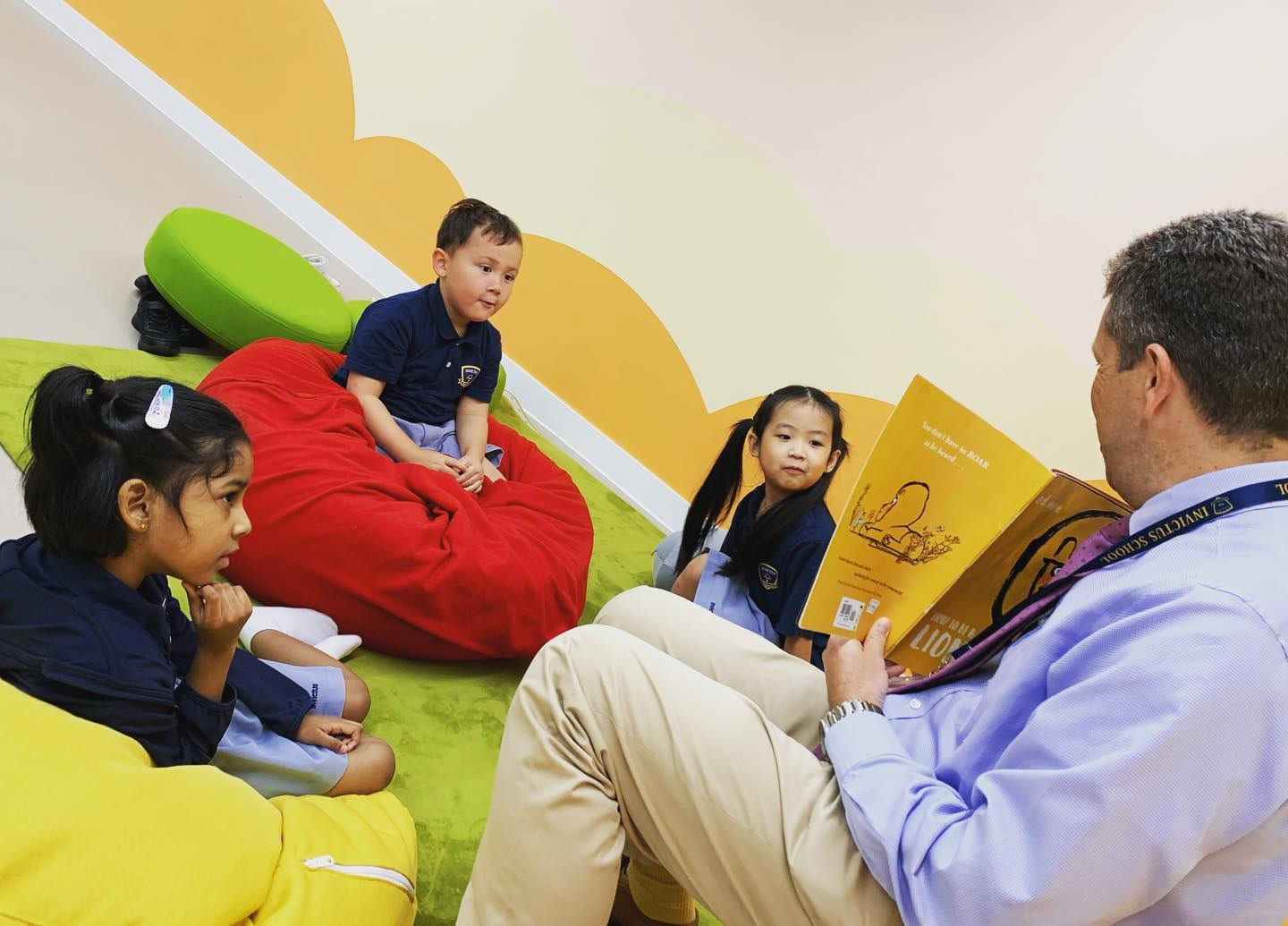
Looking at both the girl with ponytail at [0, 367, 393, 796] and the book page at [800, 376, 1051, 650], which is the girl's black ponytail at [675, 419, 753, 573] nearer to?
the book page at [800, 376, 1051, 650]

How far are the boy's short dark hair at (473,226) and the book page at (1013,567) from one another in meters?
1.53

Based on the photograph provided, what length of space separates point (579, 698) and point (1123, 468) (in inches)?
25.3

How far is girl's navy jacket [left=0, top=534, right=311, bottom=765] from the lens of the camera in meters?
1.11

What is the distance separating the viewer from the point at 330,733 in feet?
5.01

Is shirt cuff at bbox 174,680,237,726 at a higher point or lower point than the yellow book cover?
lower

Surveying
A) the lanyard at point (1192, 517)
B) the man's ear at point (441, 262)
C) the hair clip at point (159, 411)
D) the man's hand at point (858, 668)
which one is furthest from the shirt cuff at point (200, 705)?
the man's ear at point (441, 262)

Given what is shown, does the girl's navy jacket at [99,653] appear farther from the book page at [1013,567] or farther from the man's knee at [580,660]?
the book page at [1013,567]

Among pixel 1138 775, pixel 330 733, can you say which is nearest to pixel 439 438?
pixel 330 733

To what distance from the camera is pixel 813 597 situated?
1316 millimetres

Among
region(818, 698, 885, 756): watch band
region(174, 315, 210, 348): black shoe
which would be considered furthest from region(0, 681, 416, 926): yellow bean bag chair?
region(174, 315, 210, 348): black shoe

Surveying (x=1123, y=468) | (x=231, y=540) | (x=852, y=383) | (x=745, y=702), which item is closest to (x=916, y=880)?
(x=745, y=702)

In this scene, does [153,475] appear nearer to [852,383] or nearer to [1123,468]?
[1123,468]

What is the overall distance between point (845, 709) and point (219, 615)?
77 cm

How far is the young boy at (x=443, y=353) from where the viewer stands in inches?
95.6
